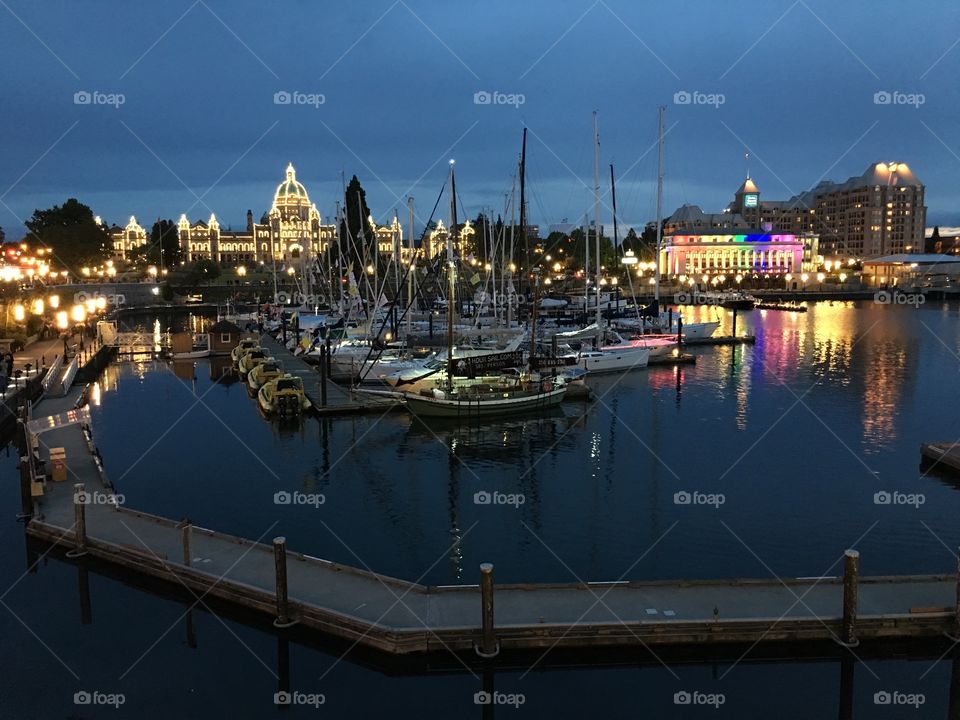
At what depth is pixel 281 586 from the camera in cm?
1455

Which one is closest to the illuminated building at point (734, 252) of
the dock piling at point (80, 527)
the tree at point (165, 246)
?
the tree at point (165, 246)

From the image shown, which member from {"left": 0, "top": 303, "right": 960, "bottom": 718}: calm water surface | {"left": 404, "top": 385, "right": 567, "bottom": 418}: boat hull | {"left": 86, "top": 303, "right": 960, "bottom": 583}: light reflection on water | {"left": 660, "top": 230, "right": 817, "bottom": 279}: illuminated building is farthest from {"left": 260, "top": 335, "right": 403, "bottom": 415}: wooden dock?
{"left": 660, "top": 230, "right": 817, "bottom": 279}: illuminated building

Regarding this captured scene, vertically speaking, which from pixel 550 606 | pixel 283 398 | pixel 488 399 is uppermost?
pixel 283 398

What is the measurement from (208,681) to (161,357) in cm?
4453

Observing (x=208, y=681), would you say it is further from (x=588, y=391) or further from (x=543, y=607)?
(x=588, y=391)

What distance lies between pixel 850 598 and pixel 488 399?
69.2 feet

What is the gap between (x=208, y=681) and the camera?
14094 millimetres

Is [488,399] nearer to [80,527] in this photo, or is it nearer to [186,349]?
[80,527]

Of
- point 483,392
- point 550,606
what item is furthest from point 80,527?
point 483,392

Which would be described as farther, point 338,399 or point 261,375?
point 261,375

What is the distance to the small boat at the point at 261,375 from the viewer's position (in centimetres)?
3922

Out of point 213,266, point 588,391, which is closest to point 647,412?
point 588,391

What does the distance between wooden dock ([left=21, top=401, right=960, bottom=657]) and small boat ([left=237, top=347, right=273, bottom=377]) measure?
28134 mm

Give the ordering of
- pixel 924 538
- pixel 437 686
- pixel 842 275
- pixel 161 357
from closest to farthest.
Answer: pixel 437 686 < pixel 924 538 < pixel 161 357 < pixel 842 275
